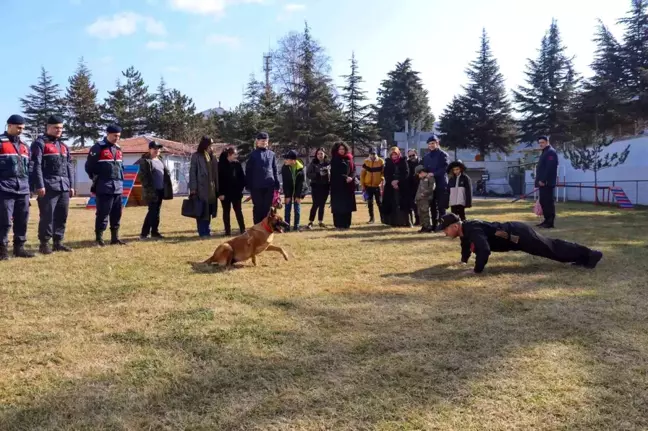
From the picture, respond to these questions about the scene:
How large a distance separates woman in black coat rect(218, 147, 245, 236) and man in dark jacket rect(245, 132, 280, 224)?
13.5 inches

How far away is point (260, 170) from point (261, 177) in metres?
0.13

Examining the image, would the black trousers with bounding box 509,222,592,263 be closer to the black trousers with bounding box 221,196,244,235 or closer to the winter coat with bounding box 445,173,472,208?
the winter coat with bounding box 445,173,472,208

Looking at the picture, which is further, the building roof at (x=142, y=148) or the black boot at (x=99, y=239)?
the building roof at (x=142, y=148)

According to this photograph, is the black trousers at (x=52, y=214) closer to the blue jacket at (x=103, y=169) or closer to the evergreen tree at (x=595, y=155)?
the blue jacket at (x=103, y=169)

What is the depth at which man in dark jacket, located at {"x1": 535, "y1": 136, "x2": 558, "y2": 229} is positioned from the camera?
34.2 ft

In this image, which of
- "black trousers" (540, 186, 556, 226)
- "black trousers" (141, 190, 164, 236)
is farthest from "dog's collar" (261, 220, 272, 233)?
"black trousers" (540, 186, 556, 226)

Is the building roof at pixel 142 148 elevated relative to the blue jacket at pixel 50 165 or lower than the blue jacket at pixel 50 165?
elevated

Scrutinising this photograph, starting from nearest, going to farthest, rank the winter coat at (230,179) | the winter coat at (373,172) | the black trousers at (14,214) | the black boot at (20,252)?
the black trousers at (14,214) < the black boot at (20,252) < the winter coat at (230,179) < the winter coat at (373,172)

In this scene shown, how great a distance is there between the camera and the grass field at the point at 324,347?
264cm

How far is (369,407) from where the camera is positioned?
2689mm

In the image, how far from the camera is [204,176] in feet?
30.1

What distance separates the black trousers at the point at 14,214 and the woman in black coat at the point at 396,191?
6850mm

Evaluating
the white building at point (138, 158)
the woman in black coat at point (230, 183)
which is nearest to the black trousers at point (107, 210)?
the woman in black coat at point (230, 183)

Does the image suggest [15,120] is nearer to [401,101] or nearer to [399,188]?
[399,188]
